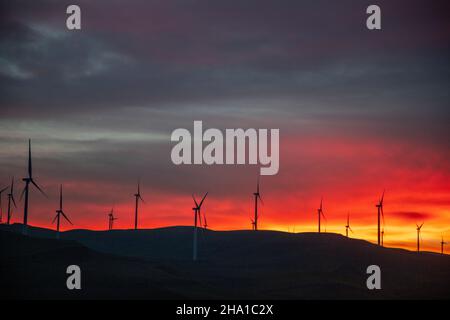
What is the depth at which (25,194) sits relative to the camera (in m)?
158

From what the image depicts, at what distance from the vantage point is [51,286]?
447ft

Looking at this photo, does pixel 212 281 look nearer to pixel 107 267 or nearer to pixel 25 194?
pixel 107 267

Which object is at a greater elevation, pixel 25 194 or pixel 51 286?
pixel 25 194

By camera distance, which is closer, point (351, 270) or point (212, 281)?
point (212, 281)

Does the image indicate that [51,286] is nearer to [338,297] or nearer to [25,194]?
[25,194]
